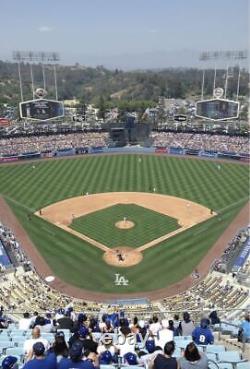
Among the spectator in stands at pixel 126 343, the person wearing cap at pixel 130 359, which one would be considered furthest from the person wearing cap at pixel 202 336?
the person wearing cap at pixel 130 359

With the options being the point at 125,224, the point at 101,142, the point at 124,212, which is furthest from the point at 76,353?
the point at 101,142

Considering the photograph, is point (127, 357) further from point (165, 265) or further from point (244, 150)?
point (244, 150)

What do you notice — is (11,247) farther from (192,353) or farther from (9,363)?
(192,353)

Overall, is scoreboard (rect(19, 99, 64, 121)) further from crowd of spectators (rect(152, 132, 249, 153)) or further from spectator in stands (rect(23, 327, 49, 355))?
spectator in stands (rect(23, 327, 49, 355))

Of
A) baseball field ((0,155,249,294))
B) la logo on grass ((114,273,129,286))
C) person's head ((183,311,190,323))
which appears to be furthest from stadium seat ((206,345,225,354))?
la logo on grass ((114,273,129,286))

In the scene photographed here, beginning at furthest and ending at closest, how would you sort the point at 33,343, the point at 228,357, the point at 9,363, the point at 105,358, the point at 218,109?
the point at 218,109 → the point at 228,357 → the point at 105,358 → the point at 33,343 → the point at 9,363

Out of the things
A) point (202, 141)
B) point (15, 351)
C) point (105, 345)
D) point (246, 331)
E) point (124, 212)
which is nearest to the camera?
point (105, 345)

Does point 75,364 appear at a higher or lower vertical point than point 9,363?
higher
